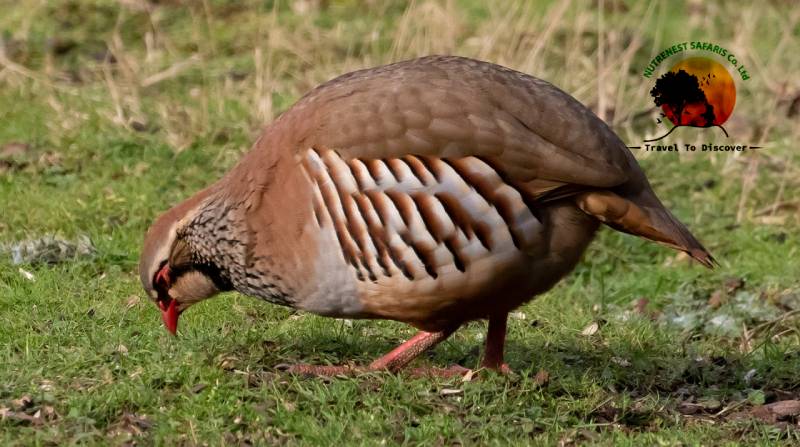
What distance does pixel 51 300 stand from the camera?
538 centimetres

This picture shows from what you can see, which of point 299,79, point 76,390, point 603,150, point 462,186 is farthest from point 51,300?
point 299,79

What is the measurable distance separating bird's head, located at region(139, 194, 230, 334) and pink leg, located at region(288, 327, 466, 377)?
54 cm

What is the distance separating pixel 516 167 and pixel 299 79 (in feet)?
15.0

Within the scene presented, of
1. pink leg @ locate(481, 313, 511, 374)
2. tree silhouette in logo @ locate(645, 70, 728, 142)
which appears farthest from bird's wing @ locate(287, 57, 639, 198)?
tree silhouette in logo @ locate(645, 70, 728, 142)

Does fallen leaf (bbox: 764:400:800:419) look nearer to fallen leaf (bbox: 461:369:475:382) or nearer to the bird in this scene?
the bird

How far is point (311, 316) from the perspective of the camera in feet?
17.9

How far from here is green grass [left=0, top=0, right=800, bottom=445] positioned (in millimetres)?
4273

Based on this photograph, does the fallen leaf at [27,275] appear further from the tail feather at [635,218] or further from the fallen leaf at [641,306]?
the fallen leaf at [641,306]

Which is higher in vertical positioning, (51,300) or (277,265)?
(277,265)

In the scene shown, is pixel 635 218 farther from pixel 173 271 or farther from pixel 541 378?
pixel 173 271

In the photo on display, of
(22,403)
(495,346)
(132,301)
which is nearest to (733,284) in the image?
(495,346)

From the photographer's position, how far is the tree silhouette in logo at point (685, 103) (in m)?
7.79

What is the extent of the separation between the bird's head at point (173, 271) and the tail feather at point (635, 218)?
141 cm

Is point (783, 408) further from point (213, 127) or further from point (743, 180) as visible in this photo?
point (213, 127)
